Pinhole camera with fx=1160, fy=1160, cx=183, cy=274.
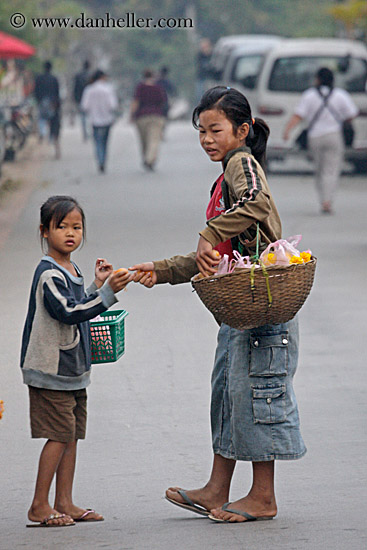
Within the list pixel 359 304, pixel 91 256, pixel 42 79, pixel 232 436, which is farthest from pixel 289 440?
pixel 42 79

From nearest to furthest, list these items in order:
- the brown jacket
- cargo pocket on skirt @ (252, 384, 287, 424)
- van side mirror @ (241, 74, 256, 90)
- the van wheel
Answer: the brown jacket < cargo pocket on skirt @ (252, 384, 287, 424) < van side mirror @ (241, 74, 256, 90) < the van wheel

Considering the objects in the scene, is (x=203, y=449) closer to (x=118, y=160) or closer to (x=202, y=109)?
(x=202, y=109)

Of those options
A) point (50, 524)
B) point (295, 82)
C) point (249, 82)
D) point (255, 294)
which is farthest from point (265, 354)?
point (249, 82)

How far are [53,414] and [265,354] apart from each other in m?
0.83

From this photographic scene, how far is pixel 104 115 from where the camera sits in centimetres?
2064

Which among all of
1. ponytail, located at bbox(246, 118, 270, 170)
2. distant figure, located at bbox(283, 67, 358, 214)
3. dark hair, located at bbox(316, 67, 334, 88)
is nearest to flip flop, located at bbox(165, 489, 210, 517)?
ponytail, located at bbox(246, 118, 270, 170)

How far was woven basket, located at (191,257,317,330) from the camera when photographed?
4.08 metres

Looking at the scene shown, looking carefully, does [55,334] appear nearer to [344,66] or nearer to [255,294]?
[255,294]

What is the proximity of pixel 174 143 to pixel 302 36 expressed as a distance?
26295 mm

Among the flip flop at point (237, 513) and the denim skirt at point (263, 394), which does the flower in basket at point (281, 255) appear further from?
the flip flop at point (237, 513)

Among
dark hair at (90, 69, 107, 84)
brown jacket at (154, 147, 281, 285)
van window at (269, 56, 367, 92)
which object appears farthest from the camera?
dark hair at (90, 69, 107, 84)

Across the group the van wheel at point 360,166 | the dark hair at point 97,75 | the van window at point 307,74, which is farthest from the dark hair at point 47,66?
the van wheel at point 360,166

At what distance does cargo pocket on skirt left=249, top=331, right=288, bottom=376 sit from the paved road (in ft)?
1.96

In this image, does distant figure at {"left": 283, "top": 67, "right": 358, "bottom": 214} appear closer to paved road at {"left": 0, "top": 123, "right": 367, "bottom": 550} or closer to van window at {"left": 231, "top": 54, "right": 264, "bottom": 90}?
paved road at {"left": 0, "top": 123, "right": 367, "bottom": 550}
